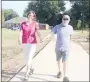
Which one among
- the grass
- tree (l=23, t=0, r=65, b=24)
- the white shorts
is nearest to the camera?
the white shorts

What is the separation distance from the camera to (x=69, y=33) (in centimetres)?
775

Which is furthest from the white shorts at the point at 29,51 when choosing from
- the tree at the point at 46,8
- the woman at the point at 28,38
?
the tree at the point at 46,8

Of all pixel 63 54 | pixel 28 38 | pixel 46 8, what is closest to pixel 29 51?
pixel 28 38

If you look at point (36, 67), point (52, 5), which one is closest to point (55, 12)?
point (52, 5)

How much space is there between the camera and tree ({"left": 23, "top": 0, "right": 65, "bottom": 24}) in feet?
232

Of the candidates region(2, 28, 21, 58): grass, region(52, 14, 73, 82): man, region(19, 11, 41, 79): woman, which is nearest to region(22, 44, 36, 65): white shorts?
region(19, 11, 41, 79): woman

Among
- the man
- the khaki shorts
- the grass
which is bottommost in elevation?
the grass

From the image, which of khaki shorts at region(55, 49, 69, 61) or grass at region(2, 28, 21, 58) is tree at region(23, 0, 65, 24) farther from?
khaki shorts at region(55, 49, 69, 61)

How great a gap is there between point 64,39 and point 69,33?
0.61 feet

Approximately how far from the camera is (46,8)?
75.9 meters

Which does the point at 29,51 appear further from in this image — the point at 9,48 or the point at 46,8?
the point at 46,8

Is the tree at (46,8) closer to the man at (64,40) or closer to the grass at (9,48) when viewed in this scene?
the grass at (9,48)

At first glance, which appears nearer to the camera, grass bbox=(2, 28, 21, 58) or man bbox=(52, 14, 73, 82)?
man bbox=(52, 14, 73, 82)

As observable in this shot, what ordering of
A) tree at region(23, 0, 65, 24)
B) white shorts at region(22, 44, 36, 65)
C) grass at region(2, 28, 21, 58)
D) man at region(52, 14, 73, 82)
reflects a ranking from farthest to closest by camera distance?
tree at region(23, 0, 65, 24)
grass at region(2, 28, 21, 58)
white shorts at region(22, 44, 36, 65)
man at region(52, 14, 73, 82)
